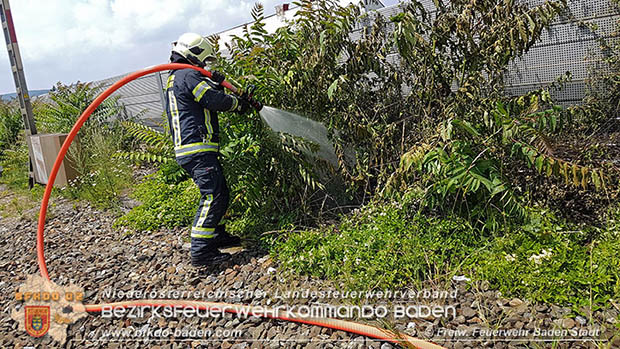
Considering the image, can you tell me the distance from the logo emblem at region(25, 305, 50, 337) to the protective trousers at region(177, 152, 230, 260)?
1.17 meters

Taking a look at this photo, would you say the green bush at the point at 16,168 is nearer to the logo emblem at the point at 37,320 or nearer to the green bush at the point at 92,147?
the green bush at the point at 92,147

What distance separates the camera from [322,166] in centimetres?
411

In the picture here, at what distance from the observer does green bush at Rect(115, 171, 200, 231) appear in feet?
15.8

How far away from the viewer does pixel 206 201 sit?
12.3 feet

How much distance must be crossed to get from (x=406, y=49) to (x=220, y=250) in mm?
2445

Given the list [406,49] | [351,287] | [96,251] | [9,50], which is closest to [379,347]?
[351,287]

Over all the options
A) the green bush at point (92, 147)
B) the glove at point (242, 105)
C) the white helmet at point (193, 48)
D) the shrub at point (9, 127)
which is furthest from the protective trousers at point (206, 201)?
the shrub at point (9, 127)

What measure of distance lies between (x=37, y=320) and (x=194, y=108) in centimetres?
207

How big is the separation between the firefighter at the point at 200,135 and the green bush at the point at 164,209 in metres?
1.13

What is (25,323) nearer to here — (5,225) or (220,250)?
(220,250)

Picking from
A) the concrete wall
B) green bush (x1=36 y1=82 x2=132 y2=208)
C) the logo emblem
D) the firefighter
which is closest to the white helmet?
the firefighter

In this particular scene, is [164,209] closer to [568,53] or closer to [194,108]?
[194,108]

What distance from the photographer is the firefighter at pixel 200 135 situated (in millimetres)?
3668

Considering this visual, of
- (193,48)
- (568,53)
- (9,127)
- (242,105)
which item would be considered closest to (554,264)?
(568,53)
